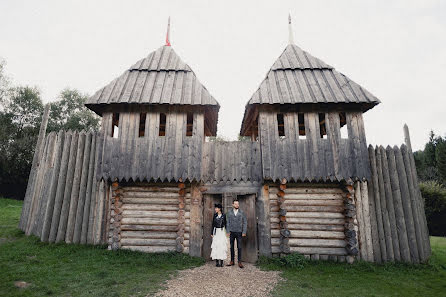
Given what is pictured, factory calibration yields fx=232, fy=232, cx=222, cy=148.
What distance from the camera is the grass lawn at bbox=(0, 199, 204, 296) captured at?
18.8ft

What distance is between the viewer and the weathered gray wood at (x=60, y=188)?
9.59 m

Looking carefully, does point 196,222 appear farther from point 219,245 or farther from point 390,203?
point 390,203

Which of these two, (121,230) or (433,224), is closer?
(121,230)

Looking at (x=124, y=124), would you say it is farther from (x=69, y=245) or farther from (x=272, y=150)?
(x=272, y=150)

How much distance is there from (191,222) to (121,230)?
2.83 m

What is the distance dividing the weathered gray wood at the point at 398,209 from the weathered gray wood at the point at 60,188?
1367 centimetres

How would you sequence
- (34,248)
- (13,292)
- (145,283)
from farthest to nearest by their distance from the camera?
(34,248) < (145,283) < (13,292)

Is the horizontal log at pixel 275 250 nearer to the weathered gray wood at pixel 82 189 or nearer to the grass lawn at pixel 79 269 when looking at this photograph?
the grass lawn at pixel 79 269

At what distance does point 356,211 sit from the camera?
9055 millimetres

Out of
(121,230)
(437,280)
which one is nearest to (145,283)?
(121,230)

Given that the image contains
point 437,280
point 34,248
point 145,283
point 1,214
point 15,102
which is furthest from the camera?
point 15,102

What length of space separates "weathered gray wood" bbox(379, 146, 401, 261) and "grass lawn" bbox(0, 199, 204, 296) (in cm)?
732

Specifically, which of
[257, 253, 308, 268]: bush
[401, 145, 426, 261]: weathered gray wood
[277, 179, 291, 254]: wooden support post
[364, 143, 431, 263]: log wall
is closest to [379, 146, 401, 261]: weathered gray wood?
[364, 143, 431, 263]: log wall

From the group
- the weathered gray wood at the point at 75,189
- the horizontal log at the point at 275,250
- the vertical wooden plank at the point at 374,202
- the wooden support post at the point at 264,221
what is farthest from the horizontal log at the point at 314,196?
the weathered gray wood at the point at 75,189
